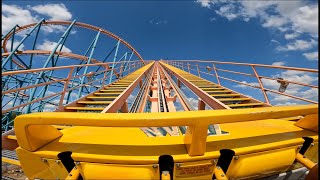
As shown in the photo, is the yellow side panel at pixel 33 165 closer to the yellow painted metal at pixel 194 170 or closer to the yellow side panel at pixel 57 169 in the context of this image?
the yellow side panel at pixel 57 169

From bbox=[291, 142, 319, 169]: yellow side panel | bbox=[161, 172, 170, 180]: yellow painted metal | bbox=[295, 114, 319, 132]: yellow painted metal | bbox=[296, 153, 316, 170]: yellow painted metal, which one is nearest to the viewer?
bbox=[161, 172, 170, 180]: yellow painted metal

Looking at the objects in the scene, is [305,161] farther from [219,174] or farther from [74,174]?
[74,174]

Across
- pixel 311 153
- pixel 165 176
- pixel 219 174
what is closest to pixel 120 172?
pixel 165 176

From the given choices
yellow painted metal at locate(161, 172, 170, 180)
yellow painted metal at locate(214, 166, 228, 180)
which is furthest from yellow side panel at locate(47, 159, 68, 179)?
yellow painted metal at locate(214, 166, 228, 180)

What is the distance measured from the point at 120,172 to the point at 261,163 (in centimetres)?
106

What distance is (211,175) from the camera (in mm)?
1379

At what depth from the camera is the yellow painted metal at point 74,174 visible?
1308mm

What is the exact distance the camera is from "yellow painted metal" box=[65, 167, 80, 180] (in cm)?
131

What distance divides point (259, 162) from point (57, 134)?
1.72 metres

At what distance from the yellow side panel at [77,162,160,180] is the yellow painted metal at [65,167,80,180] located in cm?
5

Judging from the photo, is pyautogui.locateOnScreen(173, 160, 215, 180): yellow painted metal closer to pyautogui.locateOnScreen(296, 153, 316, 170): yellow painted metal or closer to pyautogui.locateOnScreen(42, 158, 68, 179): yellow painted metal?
pyautogui.locateOnScreen(296, 153, 316, 170): yellow painted metal

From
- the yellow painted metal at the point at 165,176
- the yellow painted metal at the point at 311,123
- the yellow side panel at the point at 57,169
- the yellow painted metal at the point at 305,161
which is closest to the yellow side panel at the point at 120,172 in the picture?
the yellow painted metal at the point at 165,176

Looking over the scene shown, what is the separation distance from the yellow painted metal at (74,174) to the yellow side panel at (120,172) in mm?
55

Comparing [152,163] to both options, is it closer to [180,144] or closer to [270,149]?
[180,144]
